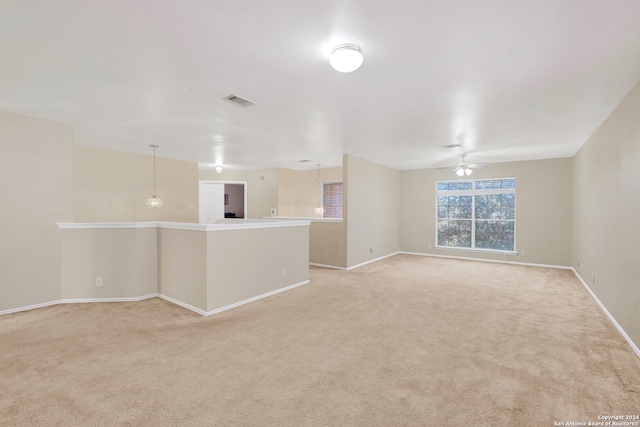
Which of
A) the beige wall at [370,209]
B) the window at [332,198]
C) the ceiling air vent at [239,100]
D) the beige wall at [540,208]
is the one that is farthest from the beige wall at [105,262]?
the beige wall at [540,208]

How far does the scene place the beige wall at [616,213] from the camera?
277 cm

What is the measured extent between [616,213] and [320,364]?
3721 millimetres

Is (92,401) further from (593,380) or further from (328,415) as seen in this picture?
(593,380)

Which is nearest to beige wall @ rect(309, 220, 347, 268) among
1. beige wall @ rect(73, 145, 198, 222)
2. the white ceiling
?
the white ceiling

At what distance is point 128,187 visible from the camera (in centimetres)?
629

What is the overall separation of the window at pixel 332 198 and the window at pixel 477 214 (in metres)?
2.89

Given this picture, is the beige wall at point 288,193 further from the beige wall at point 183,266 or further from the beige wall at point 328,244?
the beige wall at point 183,266

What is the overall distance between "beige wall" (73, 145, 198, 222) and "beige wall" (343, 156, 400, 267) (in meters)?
4.08

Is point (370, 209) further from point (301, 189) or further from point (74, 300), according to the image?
point (74, 300)

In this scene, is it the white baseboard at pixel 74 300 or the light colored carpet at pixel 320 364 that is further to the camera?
the white baseboard at pixel 74 300

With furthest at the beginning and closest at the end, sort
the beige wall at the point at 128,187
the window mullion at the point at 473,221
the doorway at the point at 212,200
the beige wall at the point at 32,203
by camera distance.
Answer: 1. the doorway at the point at 212,200
2. the window mullion at the point at 473,221
3. the beige wall at the point at 128,187
4. the beige wall at the point at 32,203

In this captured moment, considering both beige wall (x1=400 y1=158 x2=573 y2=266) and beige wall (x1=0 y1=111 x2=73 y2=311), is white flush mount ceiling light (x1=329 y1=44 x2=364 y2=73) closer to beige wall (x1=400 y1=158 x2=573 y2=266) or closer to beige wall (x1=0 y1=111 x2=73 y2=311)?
beige wall (x1=0 y1=111 x2=73 y2=311)

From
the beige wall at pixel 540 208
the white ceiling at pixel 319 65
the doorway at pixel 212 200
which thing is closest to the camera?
the white ceiling at pixel 319 65

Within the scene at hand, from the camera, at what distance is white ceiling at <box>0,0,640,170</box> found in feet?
5.84
